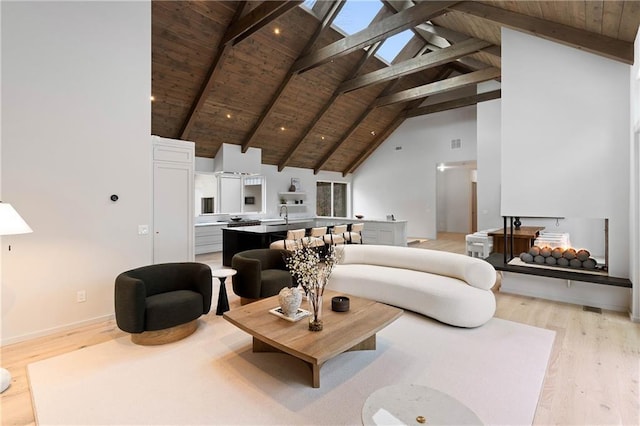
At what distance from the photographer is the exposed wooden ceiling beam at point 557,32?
3609mm

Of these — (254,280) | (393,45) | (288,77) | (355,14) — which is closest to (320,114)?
(288,77)

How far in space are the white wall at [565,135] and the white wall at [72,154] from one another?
17.0 ft

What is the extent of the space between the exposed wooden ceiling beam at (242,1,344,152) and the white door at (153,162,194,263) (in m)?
3.99

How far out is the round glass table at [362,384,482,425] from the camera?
1.41m

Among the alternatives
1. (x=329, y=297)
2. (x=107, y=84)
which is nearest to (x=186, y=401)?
(x=329, y=297)

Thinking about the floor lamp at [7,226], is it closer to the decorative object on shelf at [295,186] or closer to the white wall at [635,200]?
the white wall at [635,200]

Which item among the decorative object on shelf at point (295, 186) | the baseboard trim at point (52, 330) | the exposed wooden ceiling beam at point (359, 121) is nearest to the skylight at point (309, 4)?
the exposed wooden ceiling beam at point (359, 121)

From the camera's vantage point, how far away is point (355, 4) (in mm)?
6492

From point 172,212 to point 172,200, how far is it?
0.18m

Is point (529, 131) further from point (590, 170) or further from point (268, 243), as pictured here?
point (268, 243)

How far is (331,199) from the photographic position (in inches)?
500

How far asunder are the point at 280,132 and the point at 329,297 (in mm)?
6968

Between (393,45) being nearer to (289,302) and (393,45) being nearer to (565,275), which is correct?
(565,275)

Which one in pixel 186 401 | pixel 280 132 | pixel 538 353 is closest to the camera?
pixel 186 401
